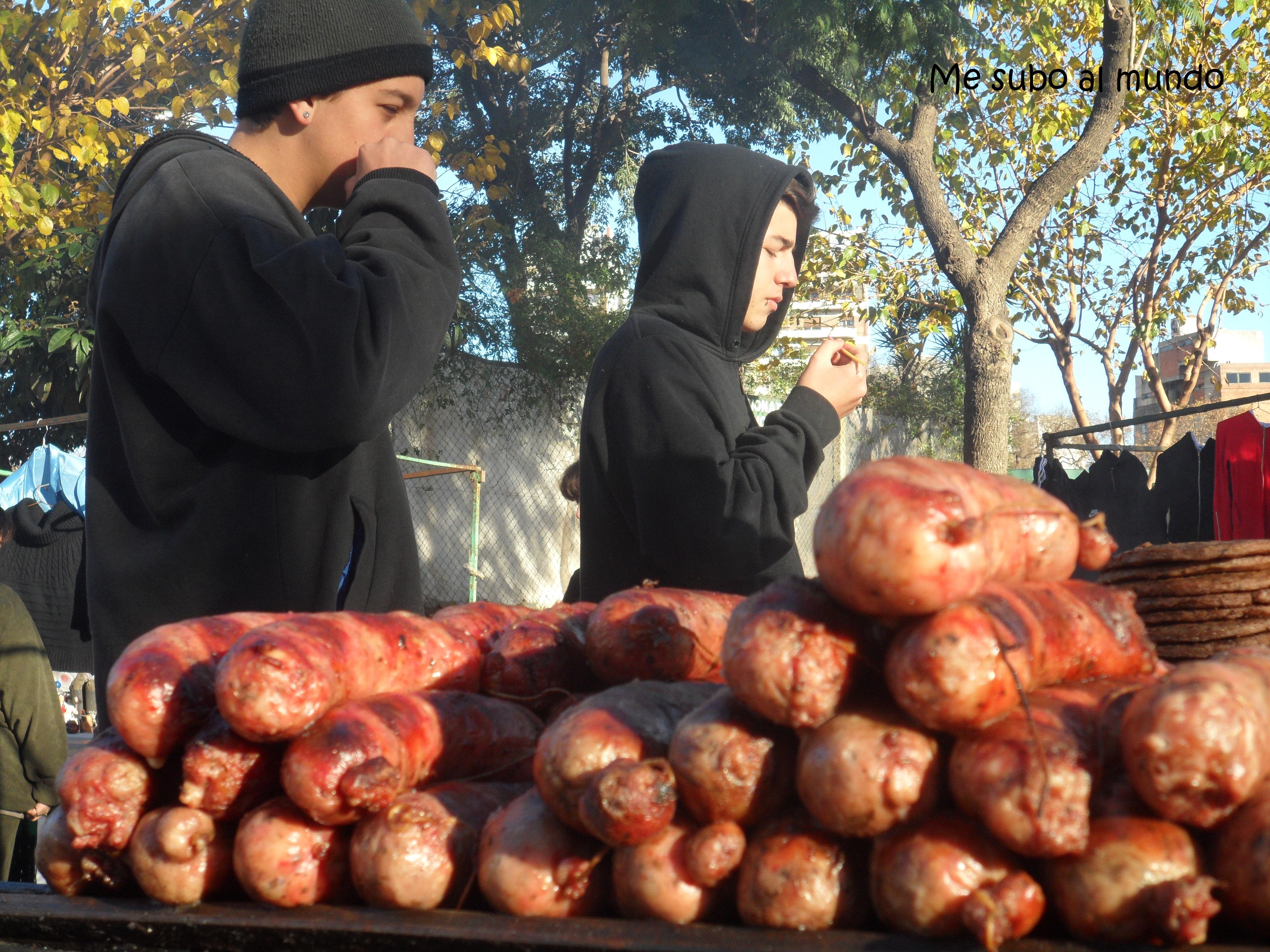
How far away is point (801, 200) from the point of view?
124 inches

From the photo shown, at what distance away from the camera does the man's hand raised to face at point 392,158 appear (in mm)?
2109

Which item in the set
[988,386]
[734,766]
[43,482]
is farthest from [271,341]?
[988,386]

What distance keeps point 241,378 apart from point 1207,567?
2.18m

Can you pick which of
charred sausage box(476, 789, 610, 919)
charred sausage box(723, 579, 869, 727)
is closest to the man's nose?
charred sausage box(723, 579, 869, 727)

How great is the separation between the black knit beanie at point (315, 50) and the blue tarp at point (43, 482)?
25.6 ft

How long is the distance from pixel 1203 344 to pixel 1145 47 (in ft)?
16.7

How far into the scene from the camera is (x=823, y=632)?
3.70ft

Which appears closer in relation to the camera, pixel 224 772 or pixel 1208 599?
pixel 224 772

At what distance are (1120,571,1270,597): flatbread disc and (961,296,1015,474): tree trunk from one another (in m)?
8.57

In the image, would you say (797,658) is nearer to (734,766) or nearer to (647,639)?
(734,766)

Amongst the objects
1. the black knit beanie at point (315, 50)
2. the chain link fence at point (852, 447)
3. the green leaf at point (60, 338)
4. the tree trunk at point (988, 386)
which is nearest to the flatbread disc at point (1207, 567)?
the black knit beanie at point (315, 50)

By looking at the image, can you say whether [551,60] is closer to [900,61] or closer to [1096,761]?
[900,61]

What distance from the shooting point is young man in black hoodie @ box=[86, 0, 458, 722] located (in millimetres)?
1739

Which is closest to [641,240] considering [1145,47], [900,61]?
[900,61]
